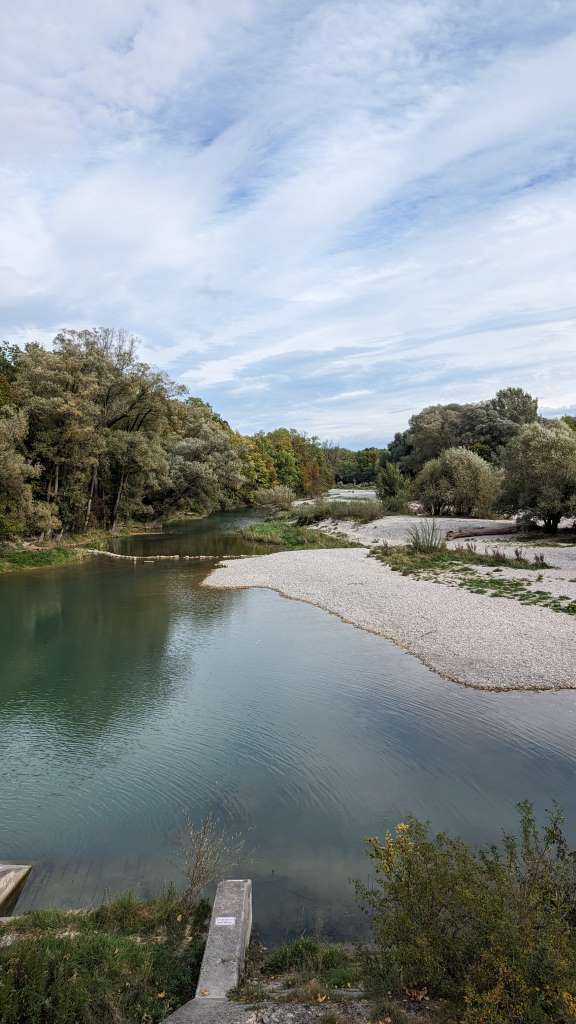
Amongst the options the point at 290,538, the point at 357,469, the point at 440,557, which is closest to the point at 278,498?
the point at 290,538

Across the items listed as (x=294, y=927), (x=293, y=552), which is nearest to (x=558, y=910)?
(x=294, y=927)

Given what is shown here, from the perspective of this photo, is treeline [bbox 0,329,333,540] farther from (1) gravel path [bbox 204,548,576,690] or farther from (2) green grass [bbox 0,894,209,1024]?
(2) green grass [bbox 0,894,209,1024]

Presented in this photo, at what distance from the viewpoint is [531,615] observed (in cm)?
1527

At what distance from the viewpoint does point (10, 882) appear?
612 centimetres

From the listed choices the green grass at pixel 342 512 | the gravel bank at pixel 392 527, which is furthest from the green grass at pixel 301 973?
the green grass at pixel 342 512

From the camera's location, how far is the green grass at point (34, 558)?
2705cm

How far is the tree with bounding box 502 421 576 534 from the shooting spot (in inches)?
1045

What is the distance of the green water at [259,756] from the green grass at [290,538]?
16.5 m

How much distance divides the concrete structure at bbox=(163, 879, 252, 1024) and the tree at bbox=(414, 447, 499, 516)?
118ft

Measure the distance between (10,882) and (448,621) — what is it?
1181 centimetres

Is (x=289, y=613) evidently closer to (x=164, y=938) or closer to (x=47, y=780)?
(x=47, y=780)

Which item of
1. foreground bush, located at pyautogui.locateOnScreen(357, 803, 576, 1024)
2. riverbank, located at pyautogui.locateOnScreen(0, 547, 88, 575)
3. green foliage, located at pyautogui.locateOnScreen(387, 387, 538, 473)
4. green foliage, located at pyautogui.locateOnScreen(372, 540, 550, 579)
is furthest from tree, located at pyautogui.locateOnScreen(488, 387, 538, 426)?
foreground bush, located at pyautogui.locateOnScreen(357, 803, 576, 1024)

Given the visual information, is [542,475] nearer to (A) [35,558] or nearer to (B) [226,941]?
(A) [35,558]

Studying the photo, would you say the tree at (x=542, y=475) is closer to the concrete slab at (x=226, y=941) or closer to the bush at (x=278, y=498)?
the concrete slab at (x=226, y=941)
